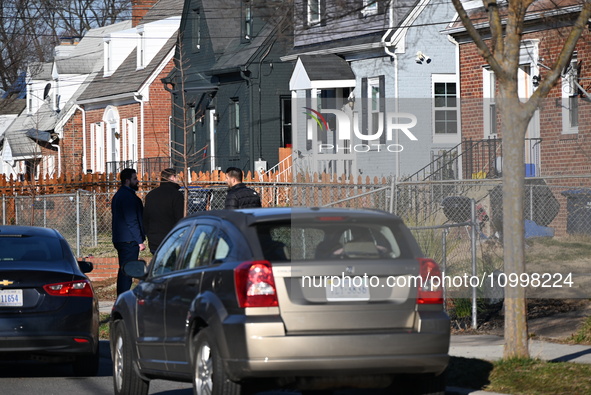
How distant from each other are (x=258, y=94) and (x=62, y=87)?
2067 cm

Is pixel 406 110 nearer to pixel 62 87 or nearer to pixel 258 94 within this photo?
pixel 258 94

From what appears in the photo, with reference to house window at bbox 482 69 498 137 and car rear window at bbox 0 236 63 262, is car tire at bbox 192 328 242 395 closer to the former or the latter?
car rear window at bbox 0 236 63 262

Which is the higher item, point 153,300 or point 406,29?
point 406,29

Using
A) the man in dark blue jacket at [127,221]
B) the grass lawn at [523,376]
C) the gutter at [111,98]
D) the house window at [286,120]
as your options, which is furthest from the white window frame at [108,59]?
the grass lawn at [523,376]

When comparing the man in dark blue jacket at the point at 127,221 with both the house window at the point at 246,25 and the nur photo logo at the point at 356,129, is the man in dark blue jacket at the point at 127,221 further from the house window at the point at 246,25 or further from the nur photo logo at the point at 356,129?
the house window at the point at 246,25

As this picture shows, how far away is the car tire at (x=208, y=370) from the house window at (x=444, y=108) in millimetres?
20380

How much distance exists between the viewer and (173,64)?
137ft

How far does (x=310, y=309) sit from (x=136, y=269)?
8.54 feet

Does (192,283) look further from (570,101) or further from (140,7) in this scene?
(140,7)

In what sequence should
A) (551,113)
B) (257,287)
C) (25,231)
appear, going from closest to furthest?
(257,287), (25,231), (551,113)

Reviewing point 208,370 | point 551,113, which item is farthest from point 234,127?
point 208,370

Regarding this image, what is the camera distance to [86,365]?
11352 mm

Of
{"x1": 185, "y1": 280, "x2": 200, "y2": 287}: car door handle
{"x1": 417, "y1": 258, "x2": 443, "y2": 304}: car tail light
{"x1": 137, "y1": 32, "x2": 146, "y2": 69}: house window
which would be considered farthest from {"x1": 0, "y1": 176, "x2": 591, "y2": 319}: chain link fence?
{"x1": 137, "y1": 32, "x2": 146, "y2": 69}: house window

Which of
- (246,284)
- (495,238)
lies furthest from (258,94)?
(246,284)
